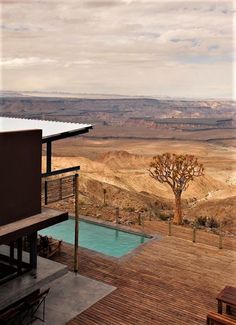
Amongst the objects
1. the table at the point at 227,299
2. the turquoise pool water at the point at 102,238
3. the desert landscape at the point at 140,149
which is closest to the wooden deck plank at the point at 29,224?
the table at the point at 227,299

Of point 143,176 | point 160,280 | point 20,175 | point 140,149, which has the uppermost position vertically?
point 20,175

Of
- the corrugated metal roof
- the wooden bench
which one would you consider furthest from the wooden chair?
the wooden bench

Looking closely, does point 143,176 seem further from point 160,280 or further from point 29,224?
point 29,224

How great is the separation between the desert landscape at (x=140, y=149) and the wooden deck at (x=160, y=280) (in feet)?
16.4

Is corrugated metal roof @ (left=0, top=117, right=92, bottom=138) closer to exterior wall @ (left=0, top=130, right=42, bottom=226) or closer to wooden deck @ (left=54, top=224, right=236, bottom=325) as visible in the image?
exterior wall @ (left=0, top=130, right=42, bottom=226)

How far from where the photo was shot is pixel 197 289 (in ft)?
38.9

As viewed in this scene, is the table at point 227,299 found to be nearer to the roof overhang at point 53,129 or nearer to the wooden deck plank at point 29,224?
the wooden deck plank at point 29,224

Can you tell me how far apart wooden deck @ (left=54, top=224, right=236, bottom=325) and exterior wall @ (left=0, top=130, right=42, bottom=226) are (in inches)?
128

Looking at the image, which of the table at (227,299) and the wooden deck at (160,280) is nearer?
the table at (227,299)

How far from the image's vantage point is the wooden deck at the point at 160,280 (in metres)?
10.2

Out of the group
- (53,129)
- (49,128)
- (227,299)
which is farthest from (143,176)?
(227,299)

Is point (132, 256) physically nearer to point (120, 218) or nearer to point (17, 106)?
point (120, 218)

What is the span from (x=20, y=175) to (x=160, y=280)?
6.08 meters

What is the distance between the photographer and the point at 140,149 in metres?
70.8
